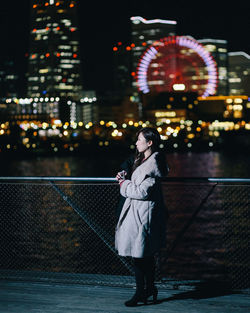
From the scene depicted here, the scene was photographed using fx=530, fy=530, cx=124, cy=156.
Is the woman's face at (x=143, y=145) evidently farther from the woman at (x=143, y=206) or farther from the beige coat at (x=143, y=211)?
the beige coat at (x=143, y=211)

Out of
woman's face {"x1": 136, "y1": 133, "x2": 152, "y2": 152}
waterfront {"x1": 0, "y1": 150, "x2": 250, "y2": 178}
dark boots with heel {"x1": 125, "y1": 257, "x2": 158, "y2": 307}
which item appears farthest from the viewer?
waterfront {"x1": 0, "y1": 150, "x2": 250, "y2": 178}

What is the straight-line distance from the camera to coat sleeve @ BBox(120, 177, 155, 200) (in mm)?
4856

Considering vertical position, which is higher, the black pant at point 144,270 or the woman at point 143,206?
the woman at point 143,206

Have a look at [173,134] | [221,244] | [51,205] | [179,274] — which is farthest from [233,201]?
→ [173,134]

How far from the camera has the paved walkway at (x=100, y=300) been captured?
5.20 metres

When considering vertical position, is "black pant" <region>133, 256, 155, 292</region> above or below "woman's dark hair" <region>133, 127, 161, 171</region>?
below

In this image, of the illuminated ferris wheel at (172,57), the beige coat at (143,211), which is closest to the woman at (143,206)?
the beige coat at (143,211)

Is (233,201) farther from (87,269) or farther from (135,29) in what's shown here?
(135,29)

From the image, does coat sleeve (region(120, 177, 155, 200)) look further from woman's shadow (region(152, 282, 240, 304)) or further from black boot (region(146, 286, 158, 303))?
woman's shadow (region(152, 282, 240, 304))

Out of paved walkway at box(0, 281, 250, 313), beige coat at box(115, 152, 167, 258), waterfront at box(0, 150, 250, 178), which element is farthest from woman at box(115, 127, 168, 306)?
waterfront at box(0, 150, 250, 178)

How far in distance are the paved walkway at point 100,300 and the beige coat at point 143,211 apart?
2.21ft

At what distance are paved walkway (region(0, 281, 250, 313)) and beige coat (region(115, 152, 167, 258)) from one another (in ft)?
2.21

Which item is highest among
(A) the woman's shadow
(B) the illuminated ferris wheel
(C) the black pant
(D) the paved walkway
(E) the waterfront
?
(B) the illuminated ferris wheel

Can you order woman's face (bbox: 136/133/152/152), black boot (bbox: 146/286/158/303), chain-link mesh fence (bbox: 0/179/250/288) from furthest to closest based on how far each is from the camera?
chain-link mesh fence (bbox: 0/179/250/288), black boot (bbox: 146/286/158/303), woman's face (bbox: 136/133/152/152)
